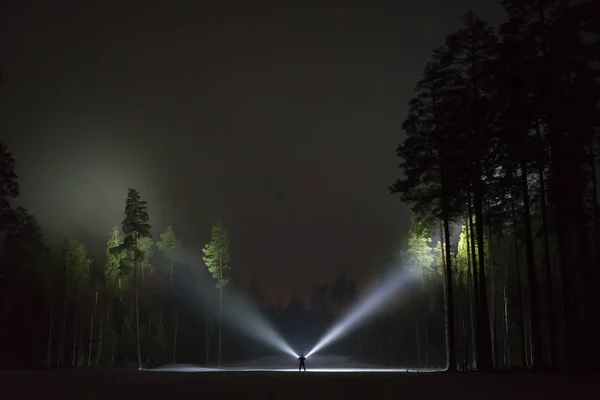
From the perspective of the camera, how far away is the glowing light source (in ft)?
251

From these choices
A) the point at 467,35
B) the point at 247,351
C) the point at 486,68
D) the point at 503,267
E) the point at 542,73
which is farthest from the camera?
the point at 247,351

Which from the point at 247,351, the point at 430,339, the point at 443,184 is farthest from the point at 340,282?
the point at 443,184

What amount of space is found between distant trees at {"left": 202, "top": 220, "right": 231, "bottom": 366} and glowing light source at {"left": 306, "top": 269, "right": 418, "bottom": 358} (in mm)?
19847

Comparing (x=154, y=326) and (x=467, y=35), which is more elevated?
(x=467, y=35)

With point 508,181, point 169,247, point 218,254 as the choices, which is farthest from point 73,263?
point 508,181

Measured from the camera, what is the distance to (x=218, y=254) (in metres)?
63.3

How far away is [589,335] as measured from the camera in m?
22.2

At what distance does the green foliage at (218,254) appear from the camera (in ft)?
206

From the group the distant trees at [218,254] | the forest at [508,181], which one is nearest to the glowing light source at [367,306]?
the forest at [508,181]

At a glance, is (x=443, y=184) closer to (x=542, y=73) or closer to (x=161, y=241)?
(x=542, y=73)

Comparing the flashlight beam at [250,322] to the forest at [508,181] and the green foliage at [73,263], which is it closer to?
the green foliage at [73,263]

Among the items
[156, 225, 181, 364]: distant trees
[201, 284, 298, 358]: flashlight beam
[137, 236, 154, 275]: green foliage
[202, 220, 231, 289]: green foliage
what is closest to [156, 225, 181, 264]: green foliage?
[156, 225, 181, 364]: distant trees

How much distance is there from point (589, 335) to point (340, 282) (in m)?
100

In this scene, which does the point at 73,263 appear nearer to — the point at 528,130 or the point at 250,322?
the point at 250,322
